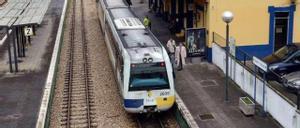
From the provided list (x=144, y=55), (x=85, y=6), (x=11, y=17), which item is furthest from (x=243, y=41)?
(x=85, y=6)

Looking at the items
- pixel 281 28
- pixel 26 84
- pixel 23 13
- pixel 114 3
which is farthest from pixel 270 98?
pixel 23 13

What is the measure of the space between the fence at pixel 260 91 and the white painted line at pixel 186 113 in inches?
102

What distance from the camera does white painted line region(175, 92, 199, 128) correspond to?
17188 mm

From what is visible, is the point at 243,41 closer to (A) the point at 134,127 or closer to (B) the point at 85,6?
(A) the point at 134,127

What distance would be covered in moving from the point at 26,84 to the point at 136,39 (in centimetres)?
675

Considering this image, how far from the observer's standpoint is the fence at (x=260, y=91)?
15.8 metres

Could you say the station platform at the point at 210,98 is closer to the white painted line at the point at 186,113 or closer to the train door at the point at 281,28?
the white painted line at the point at 186,113

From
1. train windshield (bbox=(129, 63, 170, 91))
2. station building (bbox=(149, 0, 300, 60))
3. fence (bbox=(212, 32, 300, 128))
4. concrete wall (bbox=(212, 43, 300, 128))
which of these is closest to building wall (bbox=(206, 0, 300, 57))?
station building (bbox=(149, 0, 300, 60))

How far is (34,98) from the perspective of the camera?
21266 mm

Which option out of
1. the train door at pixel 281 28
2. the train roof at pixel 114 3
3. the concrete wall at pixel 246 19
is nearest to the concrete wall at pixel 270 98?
the concrete wall at pixel 246 19

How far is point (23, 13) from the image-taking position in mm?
30375

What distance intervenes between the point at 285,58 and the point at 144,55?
7846 mm

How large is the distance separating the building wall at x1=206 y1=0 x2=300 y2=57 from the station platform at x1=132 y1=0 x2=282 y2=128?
2.06 metres

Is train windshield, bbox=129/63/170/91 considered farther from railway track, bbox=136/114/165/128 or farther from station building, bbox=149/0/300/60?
station building, bbox=149/0/300/60
